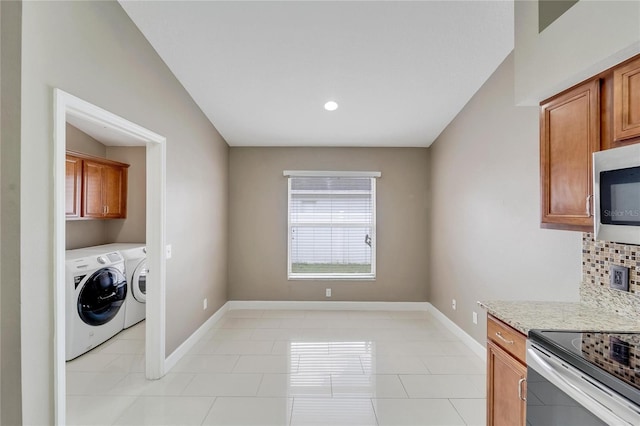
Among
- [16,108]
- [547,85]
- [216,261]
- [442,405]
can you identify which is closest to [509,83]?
[547,85]

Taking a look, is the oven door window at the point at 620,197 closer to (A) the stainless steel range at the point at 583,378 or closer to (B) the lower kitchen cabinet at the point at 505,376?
(A) the stainless steel range at the point at 583,378

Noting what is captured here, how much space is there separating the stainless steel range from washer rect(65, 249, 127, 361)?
3639 millimetres

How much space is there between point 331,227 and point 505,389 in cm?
331

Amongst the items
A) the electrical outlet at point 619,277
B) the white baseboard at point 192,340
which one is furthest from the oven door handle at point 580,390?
the white baseboard at point 192,340

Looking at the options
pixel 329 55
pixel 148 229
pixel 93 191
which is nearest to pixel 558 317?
pixel 329 55

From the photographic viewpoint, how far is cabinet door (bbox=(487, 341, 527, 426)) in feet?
4.95

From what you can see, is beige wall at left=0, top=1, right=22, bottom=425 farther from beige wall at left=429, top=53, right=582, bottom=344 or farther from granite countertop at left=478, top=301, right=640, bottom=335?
beige wall at left=429, top=53, right=582, bottom=344

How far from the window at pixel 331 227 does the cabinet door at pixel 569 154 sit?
2.93 meters

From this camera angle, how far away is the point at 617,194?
136 centimetres

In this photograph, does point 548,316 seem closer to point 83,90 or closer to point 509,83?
point 509,83

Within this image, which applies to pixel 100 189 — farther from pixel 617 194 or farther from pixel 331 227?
pixel 617 194

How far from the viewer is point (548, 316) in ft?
5.38

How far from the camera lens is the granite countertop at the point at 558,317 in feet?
4.91

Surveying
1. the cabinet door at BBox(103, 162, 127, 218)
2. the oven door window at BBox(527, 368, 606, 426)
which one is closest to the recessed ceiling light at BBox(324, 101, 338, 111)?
the oven door window at BBox(527, 368, 606, 426)
